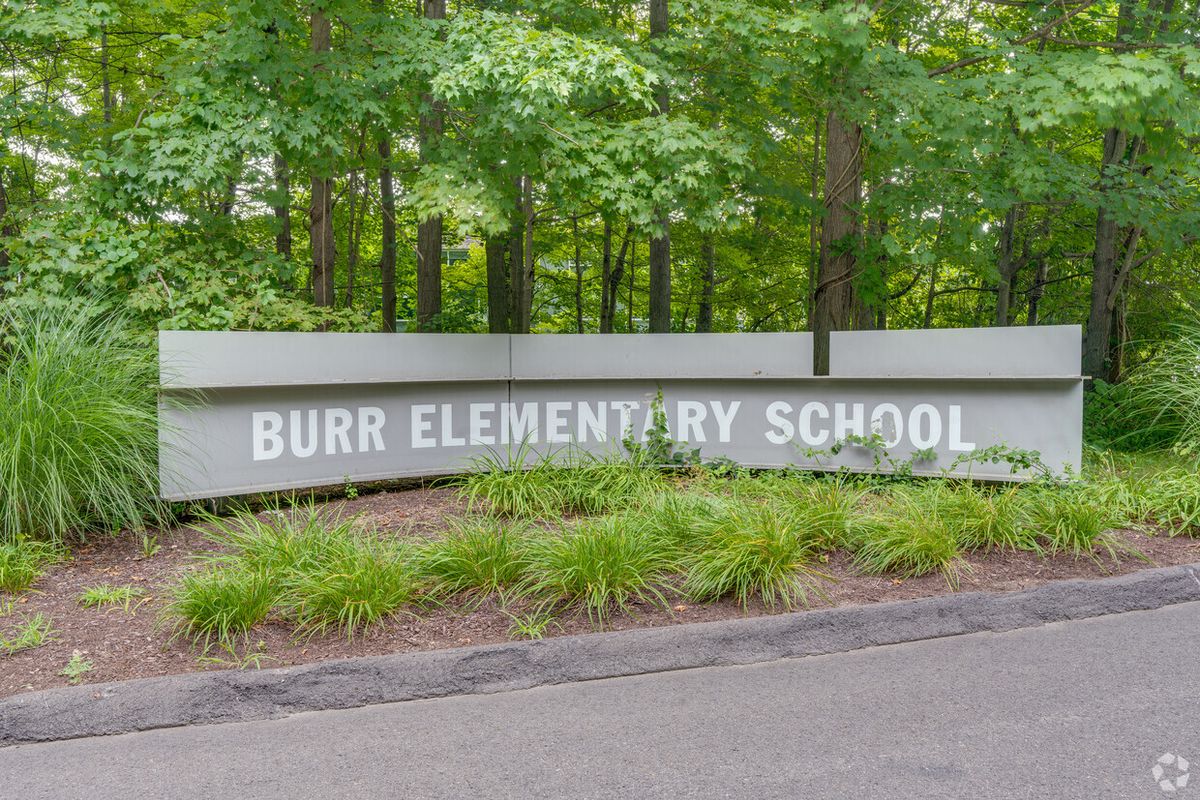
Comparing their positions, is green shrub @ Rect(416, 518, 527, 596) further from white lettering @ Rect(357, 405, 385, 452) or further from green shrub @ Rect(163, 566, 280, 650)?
white lettering @ Rect(357, 405, 385, 452)

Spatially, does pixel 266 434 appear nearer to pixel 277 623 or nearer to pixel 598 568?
pixel 277 623

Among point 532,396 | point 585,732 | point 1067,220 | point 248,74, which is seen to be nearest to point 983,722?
point 585,732

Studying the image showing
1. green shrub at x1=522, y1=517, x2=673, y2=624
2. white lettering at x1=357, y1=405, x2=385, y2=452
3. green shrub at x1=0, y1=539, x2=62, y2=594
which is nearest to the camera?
green shrub at x1=522, y1=517, x2=673, y2=624

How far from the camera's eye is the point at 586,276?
2172 cm

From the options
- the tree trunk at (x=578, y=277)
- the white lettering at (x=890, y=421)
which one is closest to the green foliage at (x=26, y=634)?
the white lettering at (x=890, y=421)

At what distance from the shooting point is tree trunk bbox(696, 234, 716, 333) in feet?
58.8

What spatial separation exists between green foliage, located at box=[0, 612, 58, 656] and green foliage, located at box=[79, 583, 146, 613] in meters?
0.23

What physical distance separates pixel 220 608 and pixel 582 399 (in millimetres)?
4141

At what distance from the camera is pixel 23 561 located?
482 centimetres

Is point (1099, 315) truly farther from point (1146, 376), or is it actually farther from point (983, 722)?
point (983, 722)

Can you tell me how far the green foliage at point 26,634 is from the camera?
12.7 feet

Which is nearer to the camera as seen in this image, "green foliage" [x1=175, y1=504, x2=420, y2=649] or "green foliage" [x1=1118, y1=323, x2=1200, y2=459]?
"green foliage" [x1=175, y1=504, x2=420, y2=649]

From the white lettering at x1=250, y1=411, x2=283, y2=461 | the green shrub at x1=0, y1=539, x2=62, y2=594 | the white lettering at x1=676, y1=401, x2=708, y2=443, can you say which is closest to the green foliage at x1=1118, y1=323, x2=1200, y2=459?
the white lettering at x1=676, y1=401, x2=708, y2=443

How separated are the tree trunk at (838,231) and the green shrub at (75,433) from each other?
6.95 metres
